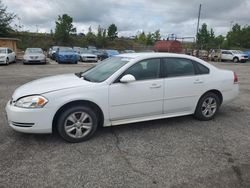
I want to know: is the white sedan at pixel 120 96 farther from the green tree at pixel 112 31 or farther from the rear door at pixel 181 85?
the green tree at pixel 112 31

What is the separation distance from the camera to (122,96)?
4113 mm

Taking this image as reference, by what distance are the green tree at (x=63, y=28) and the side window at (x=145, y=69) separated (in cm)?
4240

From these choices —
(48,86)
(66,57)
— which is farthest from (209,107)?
(66,57)

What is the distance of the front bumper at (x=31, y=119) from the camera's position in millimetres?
3629

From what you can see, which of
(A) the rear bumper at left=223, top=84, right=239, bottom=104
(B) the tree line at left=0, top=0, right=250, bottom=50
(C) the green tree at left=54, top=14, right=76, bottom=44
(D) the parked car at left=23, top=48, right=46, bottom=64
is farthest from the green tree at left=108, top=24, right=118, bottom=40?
(A) the rear bumper at left=223, top=84, right=239, bottom=104

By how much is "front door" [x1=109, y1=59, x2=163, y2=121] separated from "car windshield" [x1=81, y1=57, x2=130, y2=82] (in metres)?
0.24

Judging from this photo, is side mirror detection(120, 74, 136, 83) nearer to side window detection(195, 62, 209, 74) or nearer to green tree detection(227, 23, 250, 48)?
side window detection(195, 62, 209, 74)

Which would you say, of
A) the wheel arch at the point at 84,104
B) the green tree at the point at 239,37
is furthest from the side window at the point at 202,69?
the green tree at the point at 239,37

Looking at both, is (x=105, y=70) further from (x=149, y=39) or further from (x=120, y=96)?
(x=149, y=39)

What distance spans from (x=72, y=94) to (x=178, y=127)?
7.28 ft

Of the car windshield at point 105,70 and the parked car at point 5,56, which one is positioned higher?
the car windshield at point 105,70

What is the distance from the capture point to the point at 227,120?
518cm

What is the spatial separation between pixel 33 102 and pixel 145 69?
6.72 feet

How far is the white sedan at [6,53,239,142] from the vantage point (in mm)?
3717
